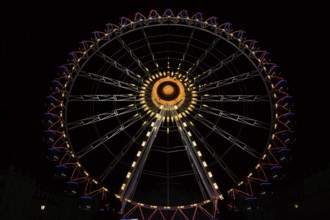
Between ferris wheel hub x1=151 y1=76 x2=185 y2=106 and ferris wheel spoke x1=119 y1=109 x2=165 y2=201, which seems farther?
ferris wheel hub x1=151 y1=76 x2=185 y2=106

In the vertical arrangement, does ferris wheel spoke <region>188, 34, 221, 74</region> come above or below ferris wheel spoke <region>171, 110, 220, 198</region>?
above

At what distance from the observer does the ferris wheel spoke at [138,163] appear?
19.4 metres

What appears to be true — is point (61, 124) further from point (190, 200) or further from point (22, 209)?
point (190, 200)

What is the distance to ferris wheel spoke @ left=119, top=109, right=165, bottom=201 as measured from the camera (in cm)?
1942

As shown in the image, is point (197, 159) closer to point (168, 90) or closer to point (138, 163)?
point (138, 163)

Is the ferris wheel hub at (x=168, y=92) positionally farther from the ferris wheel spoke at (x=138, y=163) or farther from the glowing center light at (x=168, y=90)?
the ferris wheel spoke at (x=138, y=163)

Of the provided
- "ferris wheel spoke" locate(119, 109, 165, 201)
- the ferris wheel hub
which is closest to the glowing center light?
the ferris wheel hub

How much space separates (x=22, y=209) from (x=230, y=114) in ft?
84.4

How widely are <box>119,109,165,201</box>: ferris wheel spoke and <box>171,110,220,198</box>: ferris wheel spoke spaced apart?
1311 mm

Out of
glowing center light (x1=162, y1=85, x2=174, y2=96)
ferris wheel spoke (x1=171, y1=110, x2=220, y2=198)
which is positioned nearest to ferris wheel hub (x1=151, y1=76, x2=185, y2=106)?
glowing center light (x1=162, y1=85, x2=174, y2=96)

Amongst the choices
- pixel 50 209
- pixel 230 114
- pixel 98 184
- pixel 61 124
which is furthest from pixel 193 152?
pixel 50 209

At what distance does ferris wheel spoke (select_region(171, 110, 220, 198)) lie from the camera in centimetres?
1922

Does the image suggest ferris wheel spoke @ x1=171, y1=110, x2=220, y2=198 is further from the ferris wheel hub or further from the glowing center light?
the glowing center light

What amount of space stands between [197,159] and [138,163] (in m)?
3.81
